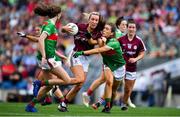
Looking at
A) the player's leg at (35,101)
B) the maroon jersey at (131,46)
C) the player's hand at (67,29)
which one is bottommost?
the player's leg at (35,101)

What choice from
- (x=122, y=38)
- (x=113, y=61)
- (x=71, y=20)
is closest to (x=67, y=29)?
(x=113, y=61)

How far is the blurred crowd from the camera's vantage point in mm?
29641

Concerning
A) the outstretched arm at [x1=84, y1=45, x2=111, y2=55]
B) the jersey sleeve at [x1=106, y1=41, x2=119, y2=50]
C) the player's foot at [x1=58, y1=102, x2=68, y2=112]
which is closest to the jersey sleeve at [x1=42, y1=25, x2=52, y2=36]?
the outstretched arm at [x1=84, y1=45, x2=111, y2=55]

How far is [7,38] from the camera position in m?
33.9

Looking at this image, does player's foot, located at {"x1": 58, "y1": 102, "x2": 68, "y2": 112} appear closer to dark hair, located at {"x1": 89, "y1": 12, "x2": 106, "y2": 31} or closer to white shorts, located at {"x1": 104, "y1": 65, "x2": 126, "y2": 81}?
white shorts, located at {"x1": 104, "y1": 65, "x2": 126, "y2": 81}

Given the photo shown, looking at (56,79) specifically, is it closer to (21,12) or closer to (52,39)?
(52,39)

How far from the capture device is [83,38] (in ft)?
64.5

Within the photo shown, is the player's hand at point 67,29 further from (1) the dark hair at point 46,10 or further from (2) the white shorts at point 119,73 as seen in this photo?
(2) the white shorts at point 119,73

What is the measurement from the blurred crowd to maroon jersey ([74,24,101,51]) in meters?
8.62

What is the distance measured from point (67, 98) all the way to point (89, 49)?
122cm

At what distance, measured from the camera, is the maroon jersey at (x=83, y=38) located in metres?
19.6

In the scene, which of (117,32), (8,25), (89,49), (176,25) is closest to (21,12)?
(8,25)

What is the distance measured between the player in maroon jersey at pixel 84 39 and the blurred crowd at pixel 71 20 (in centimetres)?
867


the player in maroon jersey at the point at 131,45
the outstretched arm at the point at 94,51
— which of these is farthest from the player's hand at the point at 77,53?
the player in maroon jersey at the point at 131,45
